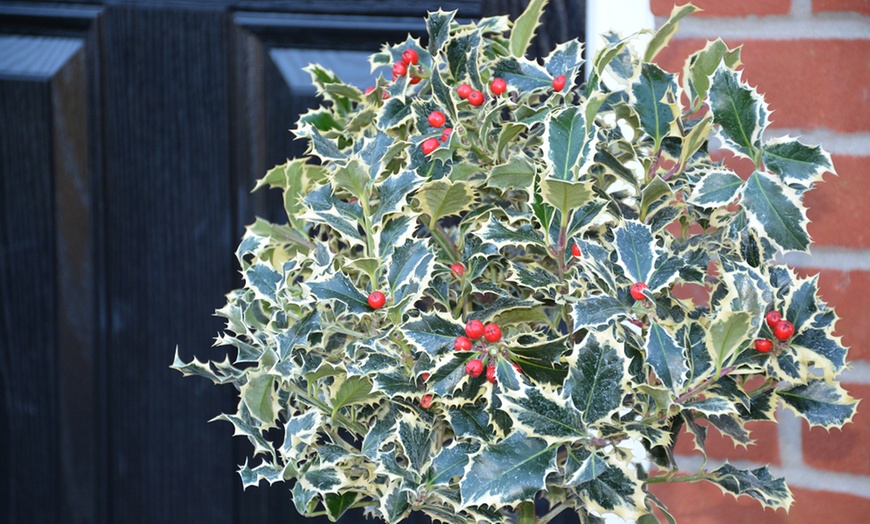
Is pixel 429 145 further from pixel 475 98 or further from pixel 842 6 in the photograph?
pixel 842 6

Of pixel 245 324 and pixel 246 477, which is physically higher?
pixel 245 324

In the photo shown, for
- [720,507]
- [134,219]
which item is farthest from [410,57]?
[134,219]

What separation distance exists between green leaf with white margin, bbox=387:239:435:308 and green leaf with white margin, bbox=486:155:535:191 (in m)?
0.08

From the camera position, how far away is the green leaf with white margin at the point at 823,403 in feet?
1.94

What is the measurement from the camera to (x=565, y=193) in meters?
0.57

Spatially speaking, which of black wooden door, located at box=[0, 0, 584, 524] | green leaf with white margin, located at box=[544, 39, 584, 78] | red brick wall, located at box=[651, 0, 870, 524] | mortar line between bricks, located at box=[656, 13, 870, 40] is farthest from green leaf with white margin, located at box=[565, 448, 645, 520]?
black wooden door, located at box=[0, 0, 584, 524]

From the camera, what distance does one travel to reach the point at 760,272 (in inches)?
23.6

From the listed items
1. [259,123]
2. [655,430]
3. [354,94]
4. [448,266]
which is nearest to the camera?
[655,430]

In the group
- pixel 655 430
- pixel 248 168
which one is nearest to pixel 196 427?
pixel 248 168

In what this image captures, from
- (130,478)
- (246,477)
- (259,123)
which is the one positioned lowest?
(130,478)

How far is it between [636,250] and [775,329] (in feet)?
0.37

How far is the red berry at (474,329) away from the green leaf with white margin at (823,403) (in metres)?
0.23

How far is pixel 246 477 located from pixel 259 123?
2.34 feet

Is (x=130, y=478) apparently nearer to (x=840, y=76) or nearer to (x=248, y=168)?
(x=248, y=168)
